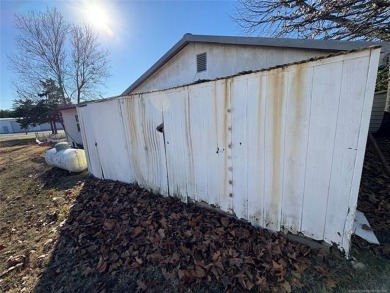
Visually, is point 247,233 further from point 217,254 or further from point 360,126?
point 360,126

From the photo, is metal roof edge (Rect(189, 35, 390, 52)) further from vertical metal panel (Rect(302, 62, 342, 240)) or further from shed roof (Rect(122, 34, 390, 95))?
vertical metal panel (Rect(302, 62, 342, 240))

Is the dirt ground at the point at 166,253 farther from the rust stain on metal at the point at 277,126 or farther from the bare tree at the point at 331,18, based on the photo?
the bare tree at the point at 331,18

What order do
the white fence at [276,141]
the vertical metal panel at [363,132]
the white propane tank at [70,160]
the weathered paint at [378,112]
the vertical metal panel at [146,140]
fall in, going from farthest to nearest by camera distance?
the weathered paint at [378,112] < the white propane tank at [70,160] < the vertical metal panel at [146,140] < the white fence at [276,141] < the vertical metal panel at [363,132]

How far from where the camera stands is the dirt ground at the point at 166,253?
82.4 inches

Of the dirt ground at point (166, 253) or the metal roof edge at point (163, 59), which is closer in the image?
the dirt ground at point (166, 253)

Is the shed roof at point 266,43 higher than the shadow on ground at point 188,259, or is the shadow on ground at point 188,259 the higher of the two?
the shed roof at point 266,43

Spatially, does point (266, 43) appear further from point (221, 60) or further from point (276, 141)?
point (276, 141)

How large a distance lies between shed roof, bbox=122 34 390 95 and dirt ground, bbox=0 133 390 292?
8.31 ft

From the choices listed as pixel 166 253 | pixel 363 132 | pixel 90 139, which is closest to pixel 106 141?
pixel 90 139

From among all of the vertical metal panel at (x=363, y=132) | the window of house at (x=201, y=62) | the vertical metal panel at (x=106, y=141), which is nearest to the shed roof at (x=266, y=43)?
the window of house at (x=201, y=62)

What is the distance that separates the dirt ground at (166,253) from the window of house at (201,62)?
151 inches

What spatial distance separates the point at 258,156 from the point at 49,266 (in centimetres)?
317

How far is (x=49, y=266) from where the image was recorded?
9.05 ft

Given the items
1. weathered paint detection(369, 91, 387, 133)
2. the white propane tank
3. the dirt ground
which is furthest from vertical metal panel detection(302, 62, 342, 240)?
weathered paint detection(369, 91, 387, 133)
